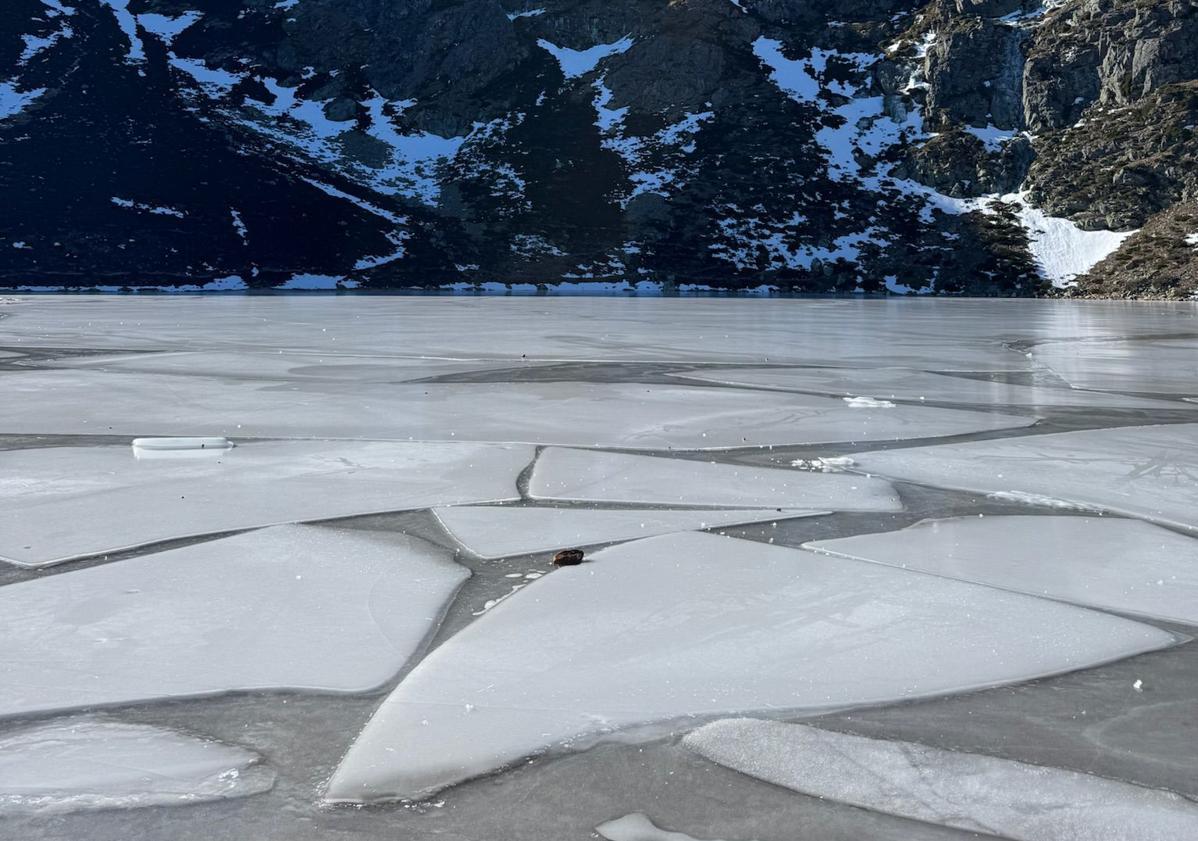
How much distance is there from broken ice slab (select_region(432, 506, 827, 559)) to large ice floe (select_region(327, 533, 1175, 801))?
1.27ft

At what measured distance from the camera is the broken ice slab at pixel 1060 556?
3422mm

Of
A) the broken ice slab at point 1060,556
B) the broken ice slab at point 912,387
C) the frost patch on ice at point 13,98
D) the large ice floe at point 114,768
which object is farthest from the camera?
the frost patch on ice at point 13,98

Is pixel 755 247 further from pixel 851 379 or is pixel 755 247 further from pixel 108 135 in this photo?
pixel 851 379

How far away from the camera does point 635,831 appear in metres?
1.96

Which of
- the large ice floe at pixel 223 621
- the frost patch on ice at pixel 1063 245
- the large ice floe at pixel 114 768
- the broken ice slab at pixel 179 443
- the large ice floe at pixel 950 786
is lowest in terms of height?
the large ice floe at pixel 950 786

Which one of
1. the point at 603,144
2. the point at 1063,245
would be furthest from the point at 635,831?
the point at 603,144

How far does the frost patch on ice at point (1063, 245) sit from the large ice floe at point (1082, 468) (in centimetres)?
6164

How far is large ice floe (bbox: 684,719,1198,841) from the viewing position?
199 centimetres

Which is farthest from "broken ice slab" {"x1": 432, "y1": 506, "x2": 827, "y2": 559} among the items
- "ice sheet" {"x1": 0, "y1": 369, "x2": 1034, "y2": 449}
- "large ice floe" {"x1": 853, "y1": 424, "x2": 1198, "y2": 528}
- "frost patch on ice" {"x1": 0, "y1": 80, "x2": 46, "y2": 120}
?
"frost patch on ice" {"x1": 0, "y1": 80, "x2": 46, "y2": 120}

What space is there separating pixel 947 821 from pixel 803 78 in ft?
336

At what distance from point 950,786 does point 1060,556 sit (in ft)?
6.69

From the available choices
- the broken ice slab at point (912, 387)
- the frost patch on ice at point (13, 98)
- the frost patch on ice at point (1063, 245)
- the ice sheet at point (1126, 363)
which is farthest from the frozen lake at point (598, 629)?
the frost patch on ice at point (13, 98)

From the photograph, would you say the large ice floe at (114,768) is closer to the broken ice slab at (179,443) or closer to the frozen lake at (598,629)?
the frozen lake at (598,629)

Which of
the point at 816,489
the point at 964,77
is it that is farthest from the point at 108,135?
the point at 816,489
